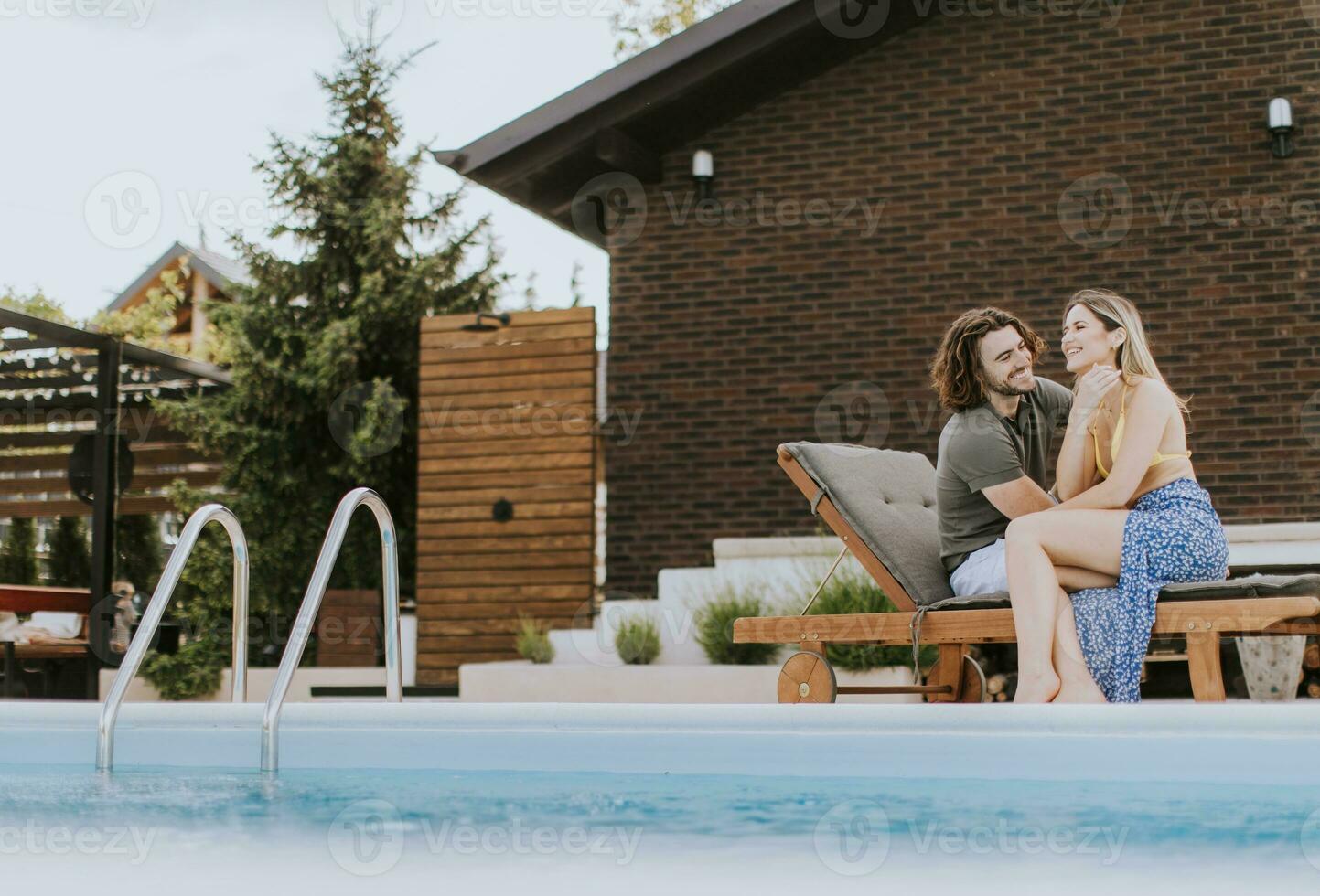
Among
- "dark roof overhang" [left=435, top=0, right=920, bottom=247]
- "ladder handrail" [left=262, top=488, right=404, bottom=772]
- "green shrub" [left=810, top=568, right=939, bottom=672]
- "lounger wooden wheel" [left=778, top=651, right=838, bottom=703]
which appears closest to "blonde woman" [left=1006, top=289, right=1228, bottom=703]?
"lounger wooden wheel" [left=778, top=651, right=838, bottom=703]

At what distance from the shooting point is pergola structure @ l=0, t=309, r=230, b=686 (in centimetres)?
922

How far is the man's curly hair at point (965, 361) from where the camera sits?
4.19 m

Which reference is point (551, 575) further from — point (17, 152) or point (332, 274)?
point (17, 152)

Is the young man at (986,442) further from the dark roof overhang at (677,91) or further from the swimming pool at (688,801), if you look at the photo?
the dark roof overhang at (677,91)

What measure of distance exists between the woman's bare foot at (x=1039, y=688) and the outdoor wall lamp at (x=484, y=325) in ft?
18.5

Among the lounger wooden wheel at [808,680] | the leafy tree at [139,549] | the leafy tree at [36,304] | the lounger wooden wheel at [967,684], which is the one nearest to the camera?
the lounger wooden wheel at [808,680]

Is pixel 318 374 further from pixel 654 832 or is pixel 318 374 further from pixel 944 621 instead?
pixel 654 832

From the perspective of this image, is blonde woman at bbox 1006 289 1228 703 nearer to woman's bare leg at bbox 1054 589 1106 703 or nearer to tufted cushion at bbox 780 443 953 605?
woman's bare leg at bbox 1054 589 1106 703

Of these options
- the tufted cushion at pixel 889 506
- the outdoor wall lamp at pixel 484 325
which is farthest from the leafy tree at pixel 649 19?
the tufted cushion at pixel 889 506

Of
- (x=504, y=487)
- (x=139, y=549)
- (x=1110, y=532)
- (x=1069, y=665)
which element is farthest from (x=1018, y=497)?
(x=139, y=549)

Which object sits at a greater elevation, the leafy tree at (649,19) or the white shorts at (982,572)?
the leafy tree at (649,19)

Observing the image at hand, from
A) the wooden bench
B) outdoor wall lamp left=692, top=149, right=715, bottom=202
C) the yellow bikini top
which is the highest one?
outdoor wall lamp left=692, top=149, right=715, bottom=202

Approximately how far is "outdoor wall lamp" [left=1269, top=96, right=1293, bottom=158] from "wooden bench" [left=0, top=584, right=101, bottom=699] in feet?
27.3

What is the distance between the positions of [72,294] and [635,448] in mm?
10792
